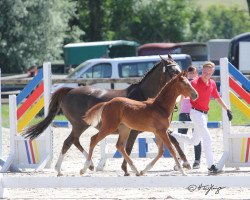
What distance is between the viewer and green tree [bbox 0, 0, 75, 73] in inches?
1537

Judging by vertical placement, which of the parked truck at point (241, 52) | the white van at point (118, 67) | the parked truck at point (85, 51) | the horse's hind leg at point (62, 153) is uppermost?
the horse's hind leg at point (62, 153)

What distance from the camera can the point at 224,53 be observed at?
43.8 metres

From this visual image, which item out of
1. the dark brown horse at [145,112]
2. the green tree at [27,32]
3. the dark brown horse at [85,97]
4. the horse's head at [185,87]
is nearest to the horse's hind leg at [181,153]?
the dark brown horse at [85,97]

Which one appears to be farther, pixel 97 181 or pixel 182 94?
pixel 182 94

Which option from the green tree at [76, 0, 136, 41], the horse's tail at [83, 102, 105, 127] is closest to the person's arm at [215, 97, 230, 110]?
the horse's tail at [83, 102, 105, 127]

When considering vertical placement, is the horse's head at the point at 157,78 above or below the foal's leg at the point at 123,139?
above

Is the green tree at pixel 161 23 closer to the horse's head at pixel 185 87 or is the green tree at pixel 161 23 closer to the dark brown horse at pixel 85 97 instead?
the dark brown horse at pixel 85 97

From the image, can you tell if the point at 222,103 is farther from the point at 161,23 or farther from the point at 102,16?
the point at 161,23

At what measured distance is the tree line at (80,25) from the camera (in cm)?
3984

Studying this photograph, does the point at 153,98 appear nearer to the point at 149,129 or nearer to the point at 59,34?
the point at 149,129

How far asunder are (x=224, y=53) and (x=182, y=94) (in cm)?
3275

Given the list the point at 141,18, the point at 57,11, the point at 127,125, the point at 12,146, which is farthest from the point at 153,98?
the point at 141,18

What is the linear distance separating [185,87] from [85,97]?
7.66ft

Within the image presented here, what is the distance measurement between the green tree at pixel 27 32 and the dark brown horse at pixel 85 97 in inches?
1022
